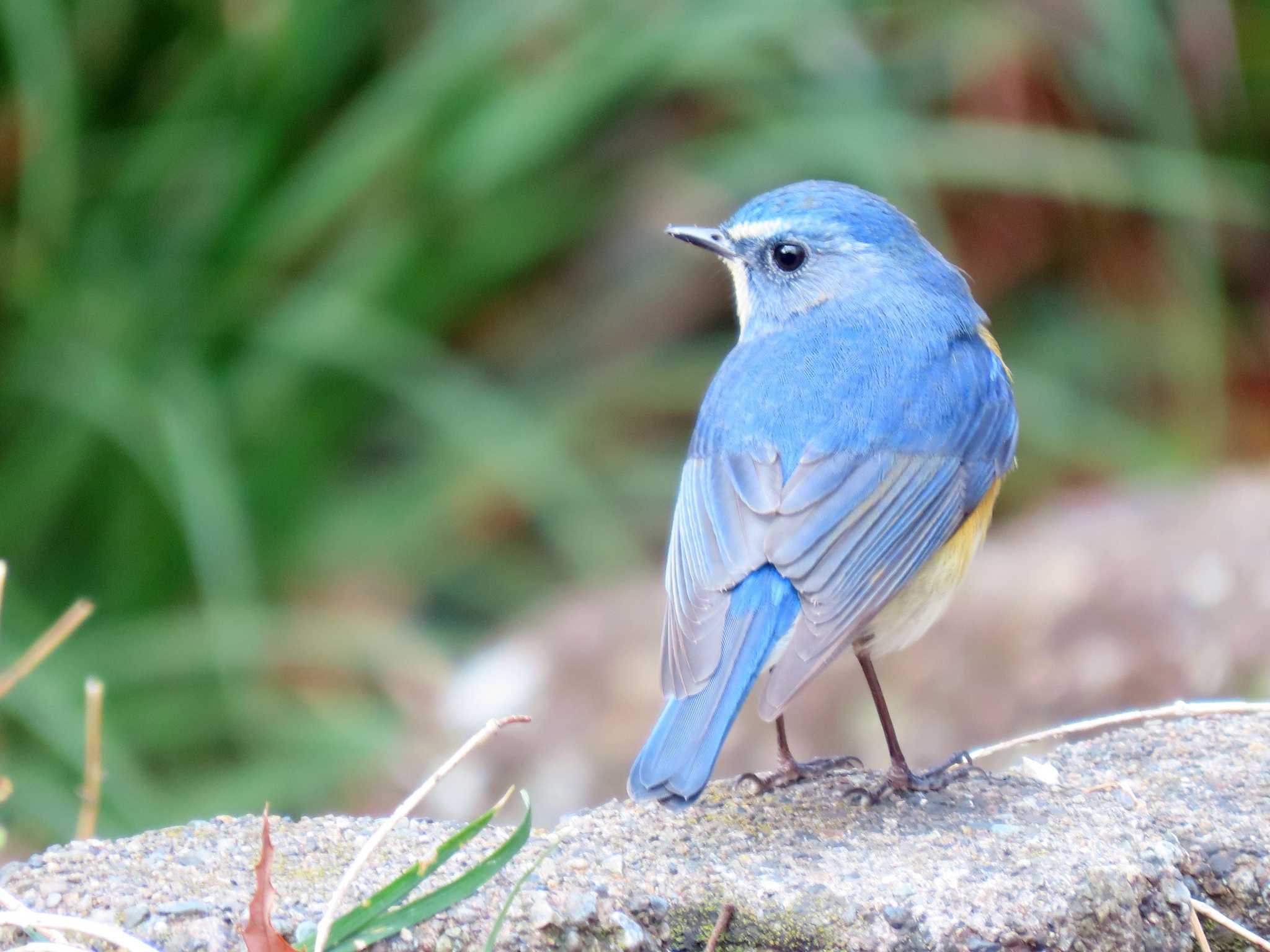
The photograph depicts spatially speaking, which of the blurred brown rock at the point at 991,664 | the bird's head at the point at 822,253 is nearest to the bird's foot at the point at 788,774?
the bird's head at the point at 822,253

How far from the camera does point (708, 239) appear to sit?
3857mm

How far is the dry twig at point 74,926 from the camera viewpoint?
2.02 metres

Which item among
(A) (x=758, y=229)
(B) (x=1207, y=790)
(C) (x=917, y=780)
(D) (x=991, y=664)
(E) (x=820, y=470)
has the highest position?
(A) (x=758, y=229)

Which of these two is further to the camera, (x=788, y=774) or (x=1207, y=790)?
(x=788, y=774)

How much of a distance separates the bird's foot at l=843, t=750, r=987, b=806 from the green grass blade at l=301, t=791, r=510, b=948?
3.13 feet

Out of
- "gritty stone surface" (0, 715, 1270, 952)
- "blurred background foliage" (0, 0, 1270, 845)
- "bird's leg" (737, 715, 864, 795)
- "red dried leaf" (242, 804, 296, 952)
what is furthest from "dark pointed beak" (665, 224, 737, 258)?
"blurred background foliage" (0, 0, 1270, 845)

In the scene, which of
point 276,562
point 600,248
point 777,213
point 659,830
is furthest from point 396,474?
point 659,830

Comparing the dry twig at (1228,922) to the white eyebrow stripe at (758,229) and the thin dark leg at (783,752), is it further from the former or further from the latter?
the white eyebrow stripe at (758,229)

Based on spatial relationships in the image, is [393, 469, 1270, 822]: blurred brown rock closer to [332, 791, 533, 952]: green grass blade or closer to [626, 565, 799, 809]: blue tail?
[626, 565, 799, 809]: blue tail

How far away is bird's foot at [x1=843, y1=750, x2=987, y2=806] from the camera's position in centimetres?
295

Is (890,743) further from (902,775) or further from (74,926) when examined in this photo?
(74,926)

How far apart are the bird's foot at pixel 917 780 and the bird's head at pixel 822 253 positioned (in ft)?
3.46

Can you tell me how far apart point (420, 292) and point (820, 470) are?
4.05 metres

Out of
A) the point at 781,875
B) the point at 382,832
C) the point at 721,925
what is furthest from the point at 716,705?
the point at 382,832
